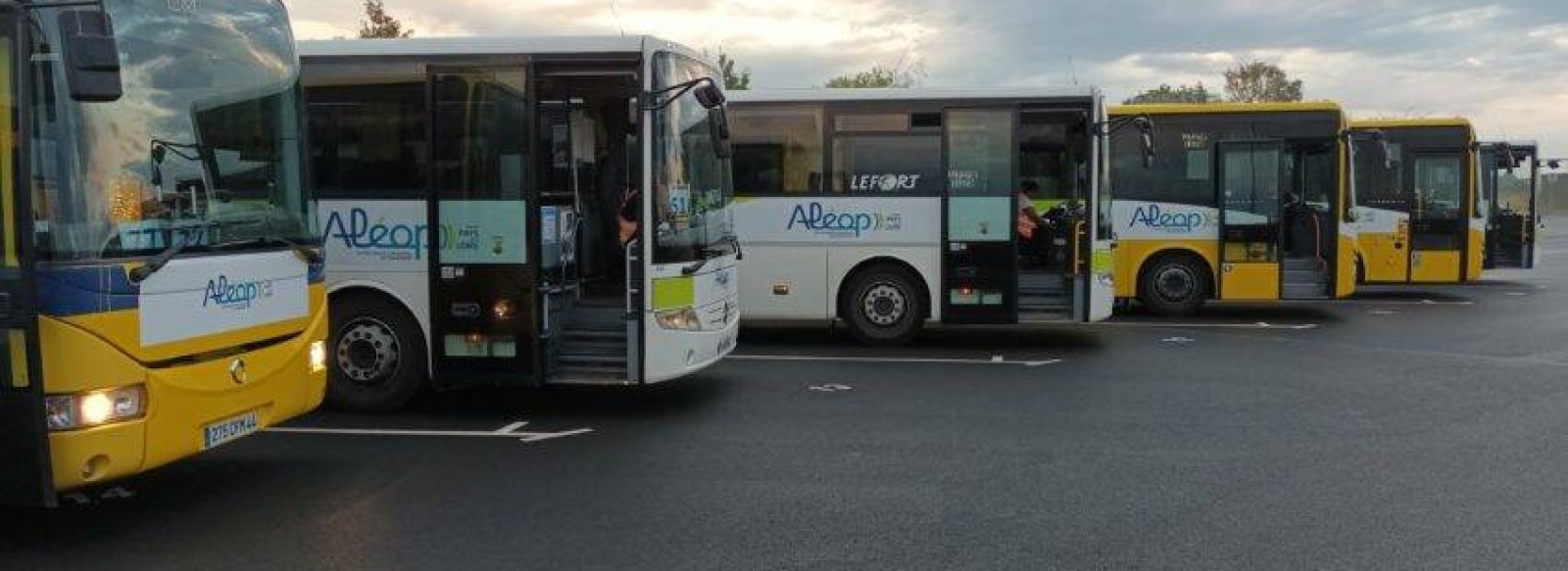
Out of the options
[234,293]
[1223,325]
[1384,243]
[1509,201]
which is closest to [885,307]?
[1223,325]

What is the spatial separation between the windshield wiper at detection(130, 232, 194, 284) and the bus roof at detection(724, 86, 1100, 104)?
771 cm

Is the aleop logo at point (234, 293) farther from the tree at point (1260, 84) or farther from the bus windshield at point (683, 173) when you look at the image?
the tree at point (1260, 84)

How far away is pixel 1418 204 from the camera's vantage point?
18.7 meters

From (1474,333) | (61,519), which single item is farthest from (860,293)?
(61,519)

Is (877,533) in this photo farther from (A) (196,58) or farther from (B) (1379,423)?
(B) (1379,423)

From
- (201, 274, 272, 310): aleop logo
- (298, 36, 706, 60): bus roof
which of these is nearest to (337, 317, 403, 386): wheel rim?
(298, 36, 706, 60): bus roof

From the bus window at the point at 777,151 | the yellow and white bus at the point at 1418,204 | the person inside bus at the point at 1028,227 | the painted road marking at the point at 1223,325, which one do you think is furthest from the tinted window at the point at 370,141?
the yellow and white bus at the point at 1418,204

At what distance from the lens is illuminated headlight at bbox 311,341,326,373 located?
258 inches

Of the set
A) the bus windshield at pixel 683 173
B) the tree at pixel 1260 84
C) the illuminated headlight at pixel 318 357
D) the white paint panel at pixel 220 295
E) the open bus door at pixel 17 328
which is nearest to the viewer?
the open bus door at pixel 17 328

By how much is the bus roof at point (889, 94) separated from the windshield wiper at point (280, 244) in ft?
21.9

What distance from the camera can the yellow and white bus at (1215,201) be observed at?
619 inches

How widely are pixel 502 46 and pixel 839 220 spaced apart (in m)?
5.17

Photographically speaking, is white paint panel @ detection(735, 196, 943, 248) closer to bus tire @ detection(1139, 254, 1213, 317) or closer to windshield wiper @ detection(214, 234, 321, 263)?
bus tire @ detection(1139, 254, 1213, 317)

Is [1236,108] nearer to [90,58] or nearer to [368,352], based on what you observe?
[368,352]
